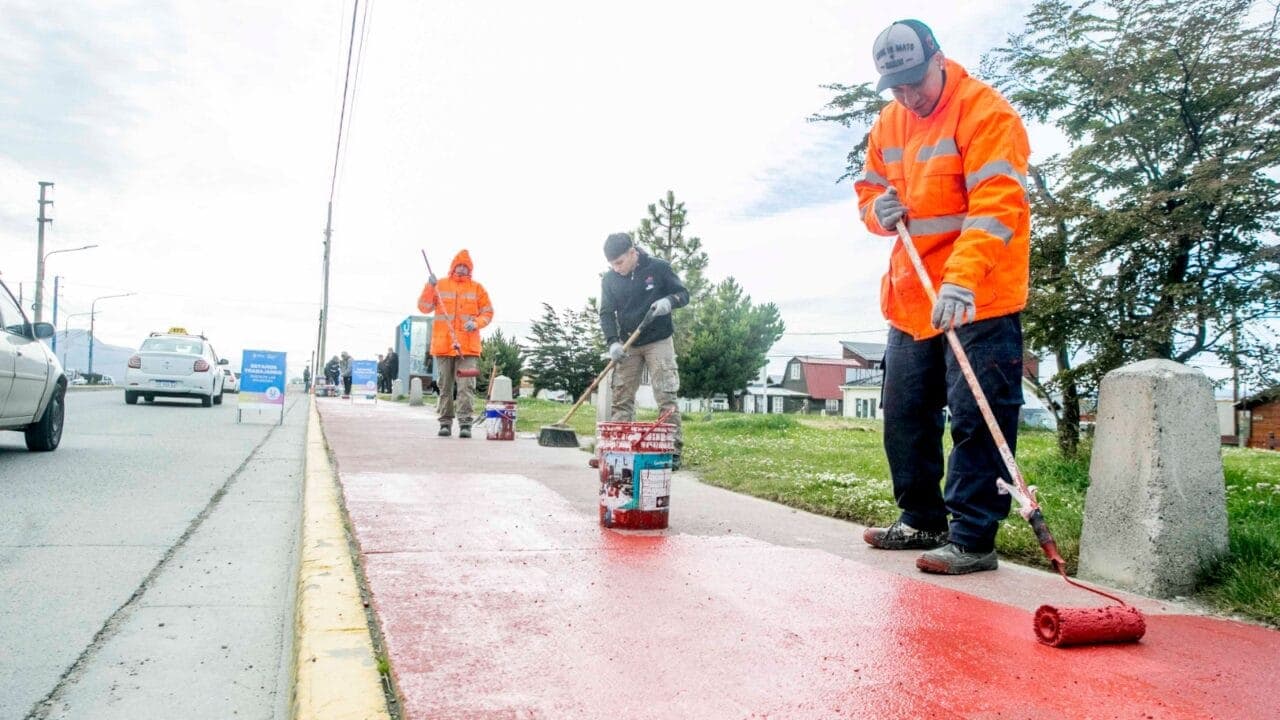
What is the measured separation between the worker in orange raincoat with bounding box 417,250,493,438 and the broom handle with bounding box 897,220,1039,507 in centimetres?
745

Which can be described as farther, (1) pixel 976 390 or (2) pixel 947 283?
(2) pixel 947 283

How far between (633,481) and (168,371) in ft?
52.8

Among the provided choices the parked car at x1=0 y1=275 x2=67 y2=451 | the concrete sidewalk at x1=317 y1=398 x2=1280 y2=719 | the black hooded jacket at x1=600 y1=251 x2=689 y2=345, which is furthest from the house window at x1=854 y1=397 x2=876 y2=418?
the concrete sidewalk at x1=317 y1=398 x2=1280 y2=719

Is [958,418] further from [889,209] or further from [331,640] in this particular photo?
[331,640]

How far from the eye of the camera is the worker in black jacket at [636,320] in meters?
7.20

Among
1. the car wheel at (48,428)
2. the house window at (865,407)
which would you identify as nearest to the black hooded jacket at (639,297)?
the car wheel at (48,428)

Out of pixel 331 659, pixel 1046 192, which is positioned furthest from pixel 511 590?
pixel 1046 192

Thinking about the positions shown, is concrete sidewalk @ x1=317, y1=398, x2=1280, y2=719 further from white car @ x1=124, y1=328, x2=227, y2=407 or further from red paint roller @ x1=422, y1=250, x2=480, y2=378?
white car @ x1=124, y1=328, x2=227, y2=407

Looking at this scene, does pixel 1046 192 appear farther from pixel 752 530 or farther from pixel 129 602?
pixel 129 602

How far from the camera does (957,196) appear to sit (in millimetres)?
3588

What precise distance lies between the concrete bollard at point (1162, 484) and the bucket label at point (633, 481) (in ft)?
6.22

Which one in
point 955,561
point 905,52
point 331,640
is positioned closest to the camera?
point 331,640

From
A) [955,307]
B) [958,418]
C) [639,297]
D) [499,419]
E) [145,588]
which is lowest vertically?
[145,588]

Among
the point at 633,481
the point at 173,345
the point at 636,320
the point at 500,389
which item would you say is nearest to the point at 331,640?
the point at 633,481
